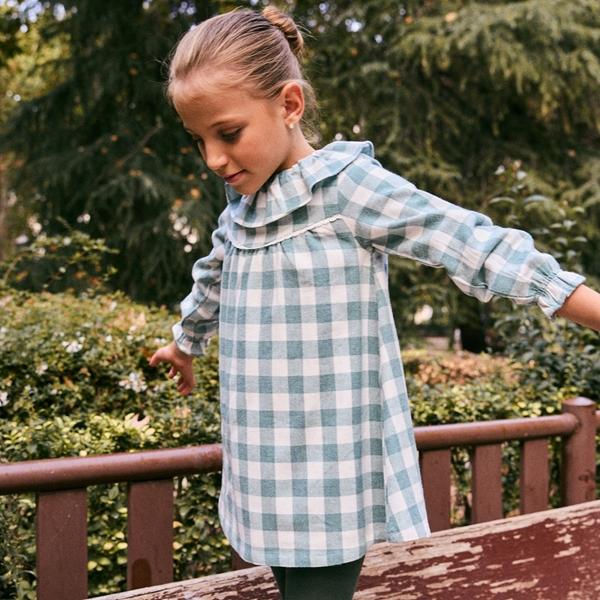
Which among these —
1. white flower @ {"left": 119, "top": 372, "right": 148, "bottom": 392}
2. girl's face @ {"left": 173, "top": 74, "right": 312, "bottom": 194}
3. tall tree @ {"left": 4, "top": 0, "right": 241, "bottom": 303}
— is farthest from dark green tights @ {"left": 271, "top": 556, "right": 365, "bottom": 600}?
tall tree @ {"left": 4, "top": 0, "right": 241, "bottom": 303}

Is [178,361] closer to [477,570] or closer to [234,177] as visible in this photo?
[234,177]

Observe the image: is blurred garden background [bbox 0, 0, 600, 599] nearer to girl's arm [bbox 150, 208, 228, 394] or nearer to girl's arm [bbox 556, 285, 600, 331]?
girl's arm [bbox 150, 208, 228, 394]

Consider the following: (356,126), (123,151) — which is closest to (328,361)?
(123,151)

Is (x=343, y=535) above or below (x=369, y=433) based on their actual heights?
below

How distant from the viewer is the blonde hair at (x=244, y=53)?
1213mm

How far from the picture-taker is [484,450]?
2199mm

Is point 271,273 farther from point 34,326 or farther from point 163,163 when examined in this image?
point 163,163

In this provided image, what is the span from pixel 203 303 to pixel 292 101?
55 cm

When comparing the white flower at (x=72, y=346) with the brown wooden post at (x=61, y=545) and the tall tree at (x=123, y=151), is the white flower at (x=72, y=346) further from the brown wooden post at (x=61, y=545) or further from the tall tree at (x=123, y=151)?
the tall tree at (x=123, y=151)

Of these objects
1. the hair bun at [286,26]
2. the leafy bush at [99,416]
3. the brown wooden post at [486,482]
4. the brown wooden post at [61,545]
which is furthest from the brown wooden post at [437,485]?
the hair bun at [286,26]

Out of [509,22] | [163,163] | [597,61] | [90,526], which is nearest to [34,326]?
[90,526]

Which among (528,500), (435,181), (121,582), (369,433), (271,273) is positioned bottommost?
(121,582)

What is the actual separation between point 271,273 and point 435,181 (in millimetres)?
5357

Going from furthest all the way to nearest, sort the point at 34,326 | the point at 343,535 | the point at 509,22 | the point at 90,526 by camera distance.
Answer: the point at 509,22, the point at 34,326, the point at 90,526, the point at 343,535
